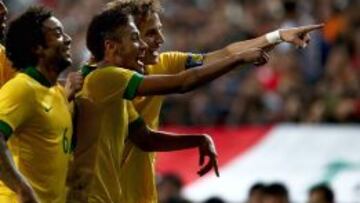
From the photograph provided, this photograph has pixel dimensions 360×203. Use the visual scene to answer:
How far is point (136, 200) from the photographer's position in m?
9.25

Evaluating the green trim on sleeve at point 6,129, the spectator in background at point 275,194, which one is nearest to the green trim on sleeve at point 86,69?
the green trim on sleeve at point 6,129

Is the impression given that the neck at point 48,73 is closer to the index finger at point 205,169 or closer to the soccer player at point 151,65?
the soccer player at point 151,65

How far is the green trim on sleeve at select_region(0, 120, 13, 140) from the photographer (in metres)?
7.95

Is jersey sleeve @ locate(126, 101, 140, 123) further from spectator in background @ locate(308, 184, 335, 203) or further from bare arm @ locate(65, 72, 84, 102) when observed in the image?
spectator in background @ locate(308, 184, 335, 203)

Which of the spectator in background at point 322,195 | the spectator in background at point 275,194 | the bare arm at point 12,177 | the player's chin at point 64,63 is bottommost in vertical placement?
Result: the spectator in background at point 322,195

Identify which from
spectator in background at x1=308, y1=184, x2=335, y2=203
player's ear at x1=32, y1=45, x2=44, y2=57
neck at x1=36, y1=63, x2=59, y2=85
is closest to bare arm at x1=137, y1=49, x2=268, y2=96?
neck at x1=36, y1=63, x2=59, y2=85

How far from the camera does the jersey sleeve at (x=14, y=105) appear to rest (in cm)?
795

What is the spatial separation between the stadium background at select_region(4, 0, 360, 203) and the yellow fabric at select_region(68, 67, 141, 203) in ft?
17.9

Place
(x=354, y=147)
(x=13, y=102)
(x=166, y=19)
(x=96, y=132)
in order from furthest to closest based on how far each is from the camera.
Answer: (x=166, y=19), (x=354, y=147), (x=96, y=132), (x=13, y=102)

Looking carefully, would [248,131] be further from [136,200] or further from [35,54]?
[35,54]

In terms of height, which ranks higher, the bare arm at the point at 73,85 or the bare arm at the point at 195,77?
the bare arm at the point at 195,77

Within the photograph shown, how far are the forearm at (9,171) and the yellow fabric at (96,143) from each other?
780 mm

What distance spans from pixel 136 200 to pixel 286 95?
682 cm

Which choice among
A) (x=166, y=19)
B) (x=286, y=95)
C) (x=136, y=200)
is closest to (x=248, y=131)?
(x=286, y=95)
